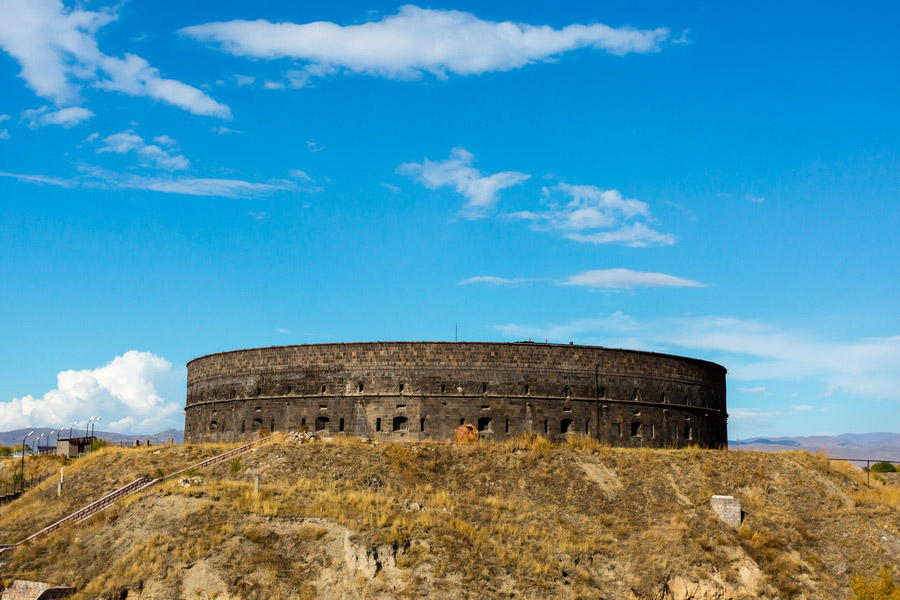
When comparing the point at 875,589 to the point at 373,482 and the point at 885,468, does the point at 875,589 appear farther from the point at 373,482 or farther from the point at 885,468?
the point at 885,468

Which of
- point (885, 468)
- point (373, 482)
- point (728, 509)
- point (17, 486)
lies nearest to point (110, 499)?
point (373, 482)

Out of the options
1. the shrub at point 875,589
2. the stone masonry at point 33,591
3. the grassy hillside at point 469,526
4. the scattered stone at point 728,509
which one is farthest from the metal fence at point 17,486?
the shrub at point 875,589

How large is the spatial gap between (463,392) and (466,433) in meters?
2.01

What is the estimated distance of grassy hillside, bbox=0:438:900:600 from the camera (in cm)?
2673

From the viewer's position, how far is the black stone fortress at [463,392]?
4066 centimetres

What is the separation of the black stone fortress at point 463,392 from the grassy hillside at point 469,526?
3627 millimetres

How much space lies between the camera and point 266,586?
1020 inches

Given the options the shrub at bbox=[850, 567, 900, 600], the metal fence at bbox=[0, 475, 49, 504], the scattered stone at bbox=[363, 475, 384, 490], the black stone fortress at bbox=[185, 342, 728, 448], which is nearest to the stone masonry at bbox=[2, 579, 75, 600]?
the scattered stone at bbox=[363, 475, 384, 490]

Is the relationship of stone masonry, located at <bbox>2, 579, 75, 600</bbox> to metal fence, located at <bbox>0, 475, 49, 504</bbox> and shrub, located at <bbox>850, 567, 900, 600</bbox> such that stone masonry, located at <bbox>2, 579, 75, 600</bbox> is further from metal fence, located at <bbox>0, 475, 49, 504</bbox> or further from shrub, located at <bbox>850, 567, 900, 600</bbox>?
shrub, located at <bbox>850, 567, 900, 600</bbox>

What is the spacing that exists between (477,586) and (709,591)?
8.61 meters

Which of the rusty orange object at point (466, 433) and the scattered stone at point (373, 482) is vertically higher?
the rusty orange object at point (466, 433)

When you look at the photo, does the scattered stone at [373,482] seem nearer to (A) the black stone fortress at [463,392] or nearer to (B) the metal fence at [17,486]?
(A) the black stone fortress at [463,392]

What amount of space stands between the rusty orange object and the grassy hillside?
8.65 ft

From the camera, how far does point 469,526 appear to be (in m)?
29.6
